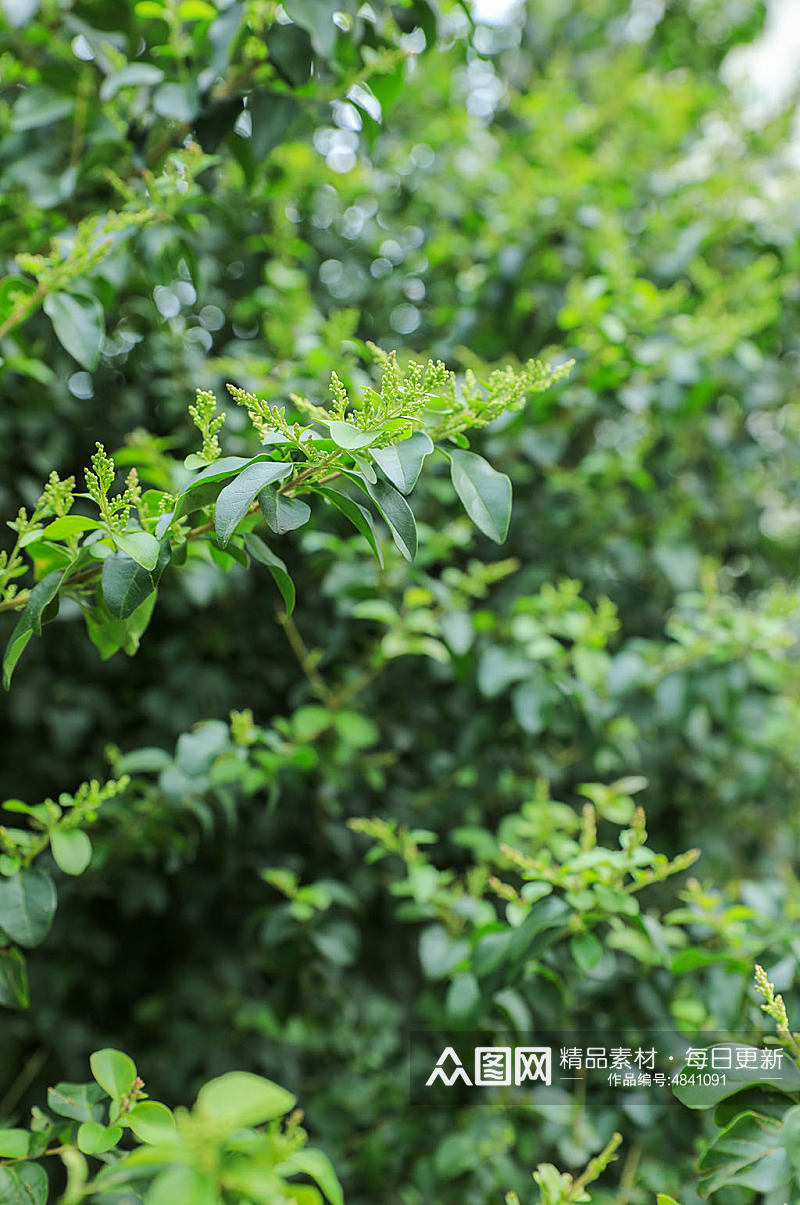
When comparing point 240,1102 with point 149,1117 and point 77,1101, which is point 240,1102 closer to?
point 149,1117

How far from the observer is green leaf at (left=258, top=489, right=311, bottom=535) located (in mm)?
770

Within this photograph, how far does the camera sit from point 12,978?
983 mm

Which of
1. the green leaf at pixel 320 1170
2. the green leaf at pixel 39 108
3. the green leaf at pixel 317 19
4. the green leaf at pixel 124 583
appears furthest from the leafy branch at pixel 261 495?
the green leaf at pixel 39 108

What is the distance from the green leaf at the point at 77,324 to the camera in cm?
109

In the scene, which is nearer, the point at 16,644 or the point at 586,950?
the point at 16,644

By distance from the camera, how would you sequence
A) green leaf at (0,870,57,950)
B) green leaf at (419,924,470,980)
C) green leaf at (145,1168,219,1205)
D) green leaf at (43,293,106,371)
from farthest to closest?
1. green leaf at (419,924,470,980)
2. green leaf at (43,293,106,371)
3. green leaf at (0,870,57,950)
4. green leaf at (145,1168,219,1205)

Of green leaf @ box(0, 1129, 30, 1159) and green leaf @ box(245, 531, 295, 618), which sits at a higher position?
green leaf @ box(245, 531, 295, 618)

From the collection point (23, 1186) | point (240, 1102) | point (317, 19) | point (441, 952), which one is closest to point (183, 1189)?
point (240, 1102)

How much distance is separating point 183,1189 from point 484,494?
64 cm

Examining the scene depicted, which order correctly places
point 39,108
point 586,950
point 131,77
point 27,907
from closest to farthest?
point 27,907, point 586,950, point 131,77, point 39,108

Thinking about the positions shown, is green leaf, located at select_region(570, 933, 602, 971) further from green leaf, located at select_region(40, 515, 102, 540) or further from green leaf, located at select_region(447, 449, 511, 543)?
green leaf, located at select_region(40, 515, 102, 540)

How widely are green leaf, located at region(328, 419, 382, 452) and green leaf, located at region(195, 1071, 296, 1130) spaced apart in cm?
47

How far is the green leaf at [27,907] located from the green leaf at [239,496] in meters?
0.51

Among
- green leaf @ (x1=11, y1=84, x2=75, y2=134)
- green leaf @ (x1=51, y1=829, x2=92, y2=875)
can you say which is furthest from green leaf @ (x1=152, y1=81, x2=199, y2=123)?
green leaf @ (x1=51, y1=829, x2=92, y2=875)
